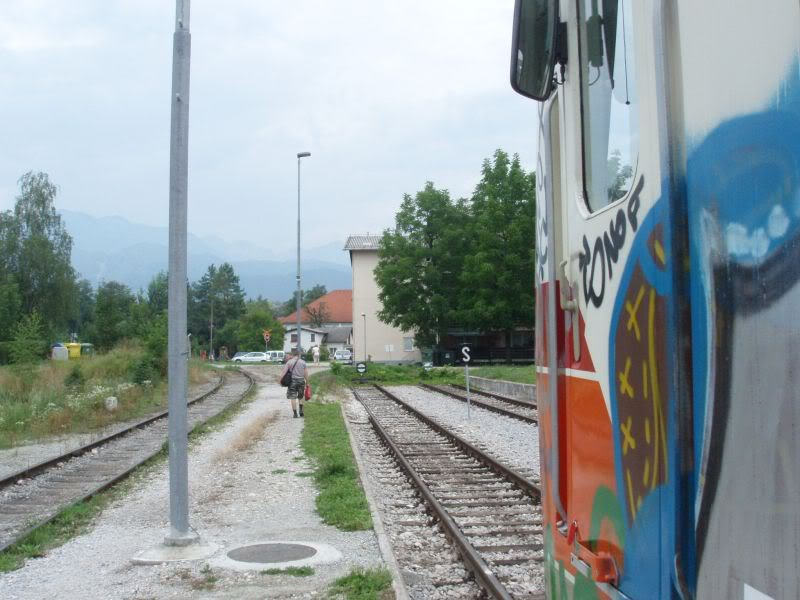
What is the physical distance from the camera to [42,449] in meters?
16.0

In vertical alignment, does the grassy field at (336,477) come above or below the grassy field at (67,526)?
above

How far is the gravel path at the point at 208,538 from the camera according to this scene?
21.8 feet

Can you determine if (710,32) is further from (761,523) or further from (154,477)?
(154,477)

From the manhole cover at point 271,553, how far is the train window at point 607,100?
5755 millimetres

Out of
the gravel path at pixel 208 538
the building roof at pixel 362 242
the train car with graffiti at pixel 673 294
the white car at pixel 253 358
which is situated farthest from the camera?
the white car at pixel 253 358

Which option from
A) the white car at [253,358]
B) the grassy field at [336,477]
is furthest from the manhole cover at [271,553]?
the white car at [253,358]

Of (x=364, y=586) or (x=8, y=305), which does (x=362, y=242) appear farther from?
(x=364, y=586)

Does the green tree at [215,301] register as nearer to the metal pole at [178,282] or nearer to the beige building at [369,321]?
the beige building at [369,321]

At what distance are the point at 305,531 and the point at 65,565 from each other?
7.43 ft

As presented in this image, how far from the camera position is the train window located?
7.19ft

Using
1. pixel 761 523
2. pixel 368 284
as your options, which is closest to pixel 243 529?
pixel 761 523

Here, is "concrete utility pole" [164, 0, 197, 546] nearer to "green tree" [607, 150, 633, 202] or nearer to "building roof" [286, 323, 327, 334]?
"green tree" [607, 150, 633, 202]

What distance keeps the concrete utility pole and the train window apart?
18.9ft

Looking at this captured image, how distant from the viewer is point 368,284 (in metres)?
83.4
